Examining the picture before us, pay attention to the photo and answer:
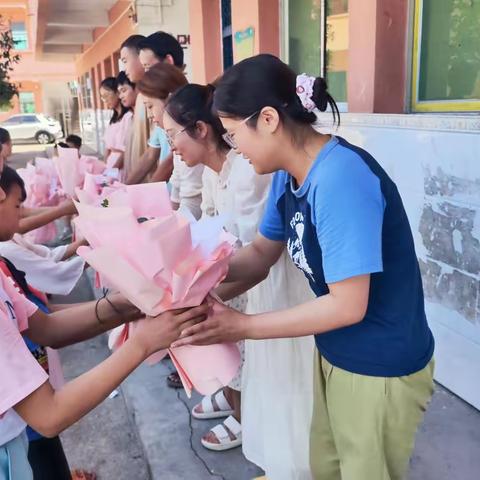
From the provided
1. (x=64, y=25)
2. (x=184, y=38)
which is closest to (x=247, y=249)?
(x=184, y=38)

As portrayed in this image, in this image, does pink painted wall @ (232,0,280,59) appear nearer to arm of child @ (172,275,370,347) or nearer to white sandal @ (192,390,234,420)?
white sandal @ (192,390,234,420)

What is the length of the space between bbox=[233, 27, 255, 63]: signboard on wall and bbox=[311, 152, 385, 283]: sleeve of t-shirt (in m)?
3.86

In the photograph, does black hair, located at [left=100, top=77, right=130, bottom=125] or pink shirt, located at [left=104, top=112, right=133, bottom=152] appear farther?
black hair, located at [left=100, top=77, right=130, bottom=125]

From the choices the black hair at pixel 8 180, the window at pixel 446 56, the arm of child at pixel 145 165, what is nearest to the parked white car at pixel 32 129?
the arm of child at pixel 145 165

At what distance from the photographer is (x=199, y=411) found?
106 inches

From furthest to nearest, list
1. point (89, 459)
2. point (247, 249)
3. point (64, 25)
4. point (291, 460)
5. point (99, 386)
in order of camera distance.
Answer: point (64, 25)
point (89, 459)
point (291, 460)
point (247, 249)
point (99, 386)

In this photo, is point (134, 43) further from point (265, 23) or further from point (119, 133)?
point (265, 23)

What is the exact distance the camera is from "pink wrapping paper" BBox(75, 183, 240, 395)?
1.17 meters

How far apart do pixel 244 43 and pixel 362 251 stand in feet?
14.1

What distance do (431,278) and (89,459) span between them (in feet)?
6.16

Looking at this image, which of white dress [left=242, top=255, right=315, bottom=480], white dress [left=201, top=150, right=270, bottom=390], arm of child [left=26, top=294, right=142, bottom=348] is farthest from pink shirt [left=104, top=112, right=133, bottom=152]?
arm of child [left=26, top=294, right=142, bottom=348]

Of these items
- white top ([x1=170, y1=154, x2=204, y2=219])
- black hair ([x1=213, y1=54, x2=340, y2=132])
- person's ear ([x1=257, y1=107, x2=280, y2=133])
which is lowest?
white top ([x1=170, y1=154, x2=204, y2=219])

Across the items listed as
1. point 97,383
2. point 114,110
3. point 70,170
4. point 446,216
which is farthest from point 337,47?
point 97,383

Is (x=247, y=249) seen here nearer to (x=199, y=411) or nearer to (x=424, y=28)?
(x=199, y=411)
